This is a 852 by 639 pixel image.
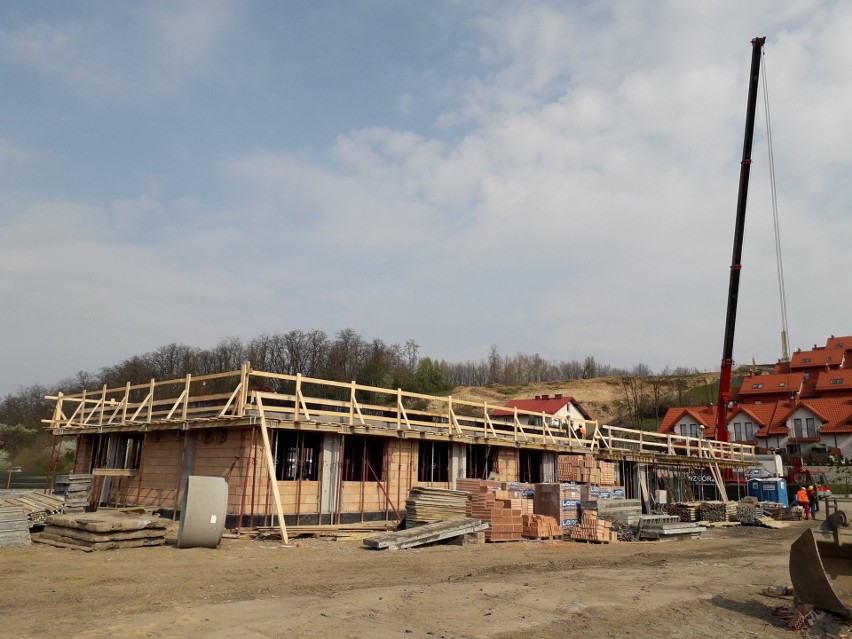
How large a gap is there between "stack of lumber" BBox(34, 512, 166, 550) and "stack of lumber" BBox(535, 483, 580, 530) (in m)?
12.1

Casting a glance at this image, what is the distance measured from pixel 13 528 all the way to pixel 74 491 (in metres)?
5.05

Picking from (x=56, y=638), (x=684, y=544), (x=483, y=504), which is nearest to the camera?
(x=56, y=638)

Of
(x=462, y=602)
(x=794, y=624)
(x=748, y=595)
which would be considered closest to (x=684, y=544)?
(x=748, y=595)

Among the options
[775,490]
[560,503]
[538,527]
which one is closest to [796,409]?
[775,490]

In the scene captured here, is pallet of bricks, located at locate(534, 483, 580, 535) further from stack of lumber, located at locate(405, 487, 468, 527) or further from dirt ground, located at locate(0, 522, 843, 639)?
dirt ground, located at locate(0, 522, 843, 639)

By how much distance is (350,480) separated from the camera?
21078 millimetres

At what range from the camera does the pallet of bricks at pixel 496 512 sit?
18.6m

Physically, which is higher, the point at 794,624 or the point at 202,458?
the point at 202,458

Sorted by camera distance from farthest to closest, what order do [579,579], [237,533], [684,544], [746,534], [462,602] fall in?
[746,534]
[684,544]
[237,533]
[579,579]
[462,602]

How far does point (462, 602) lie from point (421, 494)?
32.2 feet

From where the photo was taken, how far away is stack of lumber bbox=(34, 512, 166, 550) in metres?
14.5

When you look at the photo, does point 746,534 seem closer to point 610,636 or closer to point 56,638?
point 610,636

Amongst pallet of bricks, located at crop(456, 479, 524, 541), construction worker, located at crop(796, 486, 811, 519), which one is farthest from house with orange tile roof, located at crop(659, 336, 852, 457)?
pallet of bricks, located at crop(456, 479, 524, 541)

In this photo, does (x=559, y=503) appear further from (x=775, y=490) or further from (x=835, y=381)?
(x=835, y=381)
